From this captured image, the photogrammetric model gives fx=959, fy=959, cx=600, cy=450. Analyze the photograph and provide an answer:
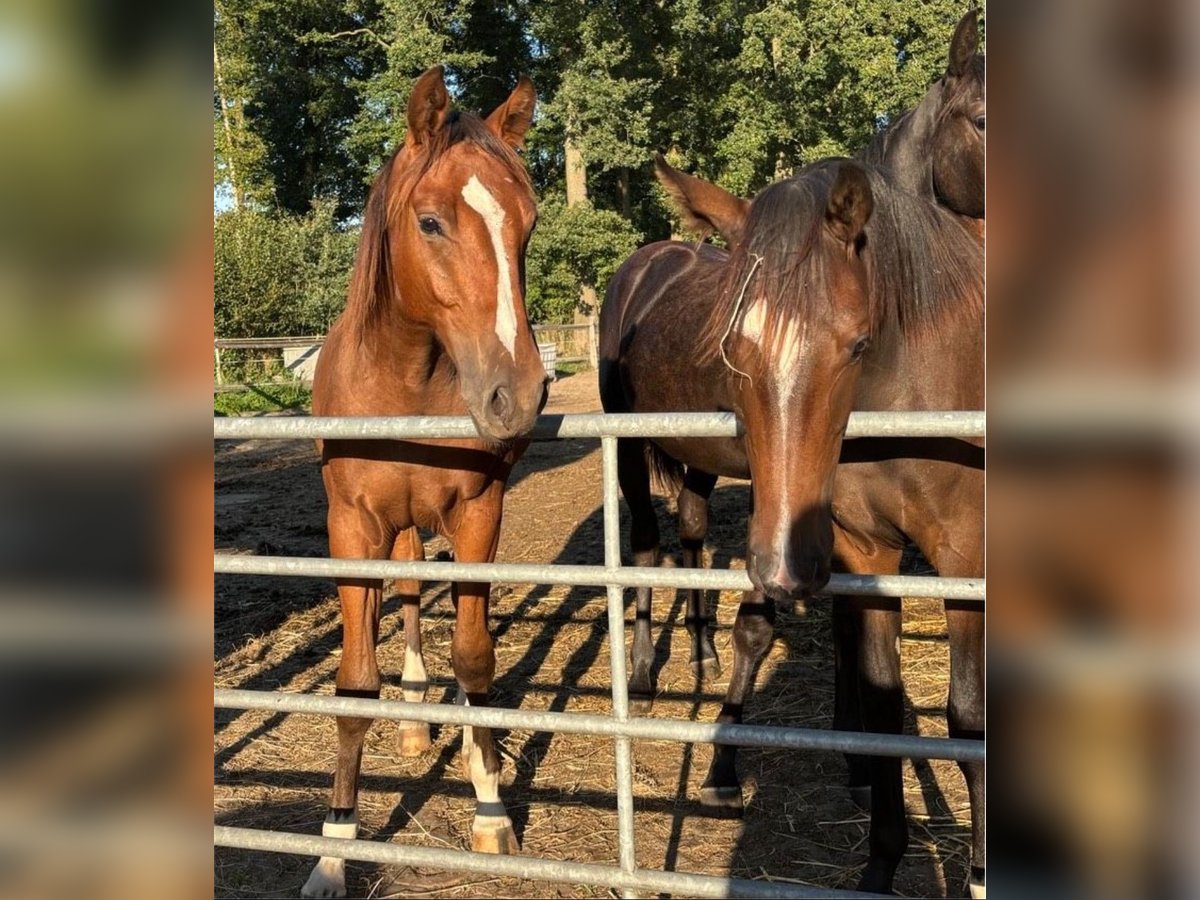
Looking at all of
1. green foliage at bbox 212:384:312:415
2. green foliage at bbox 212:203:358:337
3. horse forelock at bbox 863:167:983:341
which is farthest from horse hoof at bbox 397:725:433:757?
green foliage at bbox 212:203:358:337

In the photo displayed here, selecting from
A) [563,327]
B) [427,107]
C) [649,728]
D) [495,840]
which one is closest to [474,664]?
[495,840]

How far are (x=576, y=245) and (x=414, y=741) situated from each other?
18.3 metres

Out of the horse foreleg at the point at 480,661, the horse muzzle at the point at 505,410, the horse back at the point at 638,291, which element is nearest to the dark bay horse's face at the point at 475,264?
the horse muzzle at the point at 505,410

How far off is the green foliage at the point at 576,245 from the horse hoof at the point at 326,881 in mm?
18427

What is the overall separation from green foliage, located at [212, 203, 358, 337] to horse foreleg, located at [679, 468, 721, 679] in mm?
19061

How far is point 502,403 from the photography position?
2367 mm

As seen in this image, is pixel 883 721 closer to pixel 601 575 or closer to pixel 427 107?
pixel 601 575

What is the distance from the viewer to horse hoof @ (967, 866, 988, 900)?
2.36 metres
